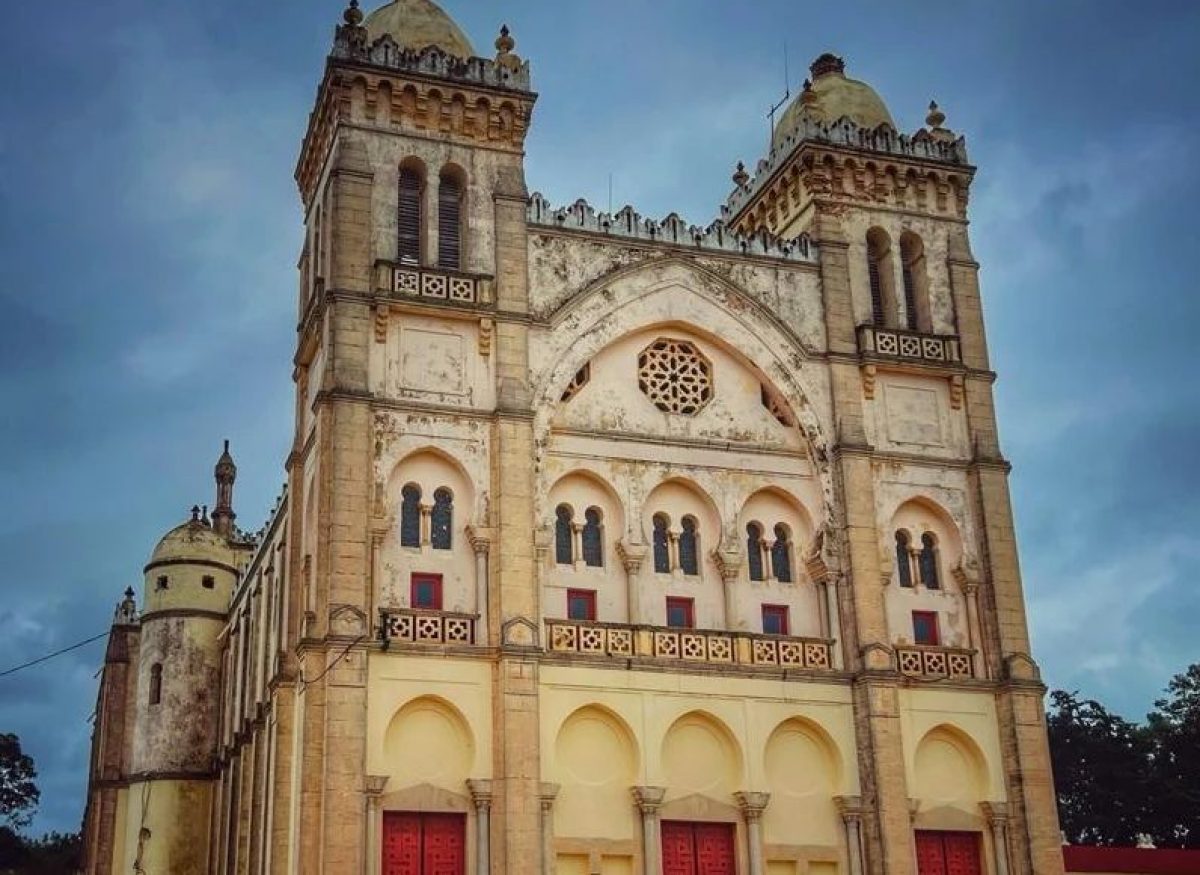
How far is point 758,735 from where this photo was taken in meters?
31.5

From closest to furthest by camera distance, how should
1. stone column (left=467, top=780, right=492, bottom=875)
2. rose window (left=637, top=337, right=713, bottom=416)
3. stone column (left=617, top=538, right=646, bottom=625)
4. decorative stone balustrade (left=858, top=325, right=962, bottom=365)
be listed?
stone column (left=467, top=780, right=492, bottom=875) → stone column (left=617, top=538, right=646, bottom=625) → rose window (left=637, top=337, right=713, bottom=416) → decorative stone balustrade (left=858, top=325, right=962, bottom=365)

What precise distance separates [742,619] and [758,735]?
262 centimetres

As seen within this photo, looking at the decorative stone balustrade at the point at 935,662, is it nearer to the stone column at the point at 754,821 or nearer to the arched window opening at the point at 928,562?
the arched window opening at the point at 928,562

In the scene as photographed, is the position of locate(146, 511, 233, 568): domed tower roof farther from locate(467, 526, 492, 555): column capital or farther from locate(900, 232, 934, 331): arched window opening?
locate(900, 232, 934, 331): arched window opening

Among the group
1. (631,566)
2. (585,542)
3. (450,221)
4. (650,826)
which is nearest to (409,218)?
(450,221)

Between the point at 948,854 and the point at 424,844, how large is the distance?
438 inches

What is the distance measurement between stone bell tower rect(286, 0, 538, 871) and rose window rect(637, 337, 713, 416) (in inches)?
127

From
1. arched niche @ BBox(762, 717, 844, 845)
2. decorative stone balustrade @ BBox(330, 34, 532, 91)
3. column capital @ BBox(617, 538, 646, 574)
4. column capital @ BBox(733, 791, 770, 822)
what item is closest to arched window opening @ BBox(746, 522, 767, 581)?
column capital @ BBox(617, 538, 646, 574)

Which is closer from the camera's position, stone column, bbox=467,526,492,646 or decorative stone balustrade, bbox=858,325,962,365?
stone column, bbox=467,526,492,646

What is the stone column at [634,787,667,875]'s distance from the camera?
97.7 ft

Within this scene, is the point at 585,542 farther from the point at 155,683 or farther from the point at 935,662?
the point at 155,683

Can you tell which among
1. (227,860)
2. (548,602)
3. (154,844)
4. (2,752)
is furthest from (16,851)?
(548,602)

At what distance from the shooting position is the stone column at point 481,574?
30219 millimetres

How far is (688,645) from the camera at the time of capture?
3167cm
